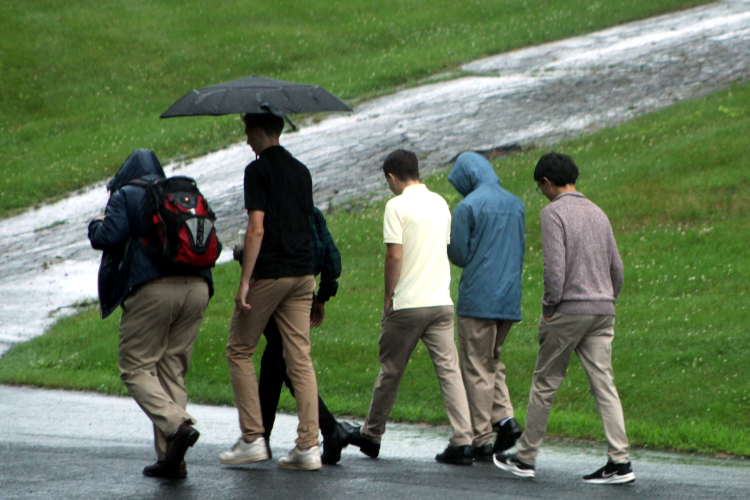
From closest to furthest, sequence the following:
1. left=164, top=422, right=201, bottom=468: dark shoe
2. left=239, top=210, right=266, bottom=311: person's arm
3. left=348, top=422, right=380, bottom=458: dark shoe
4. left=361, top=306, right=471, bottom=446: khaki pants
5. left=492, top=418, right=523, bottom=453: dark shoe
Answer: left=164, top=422, right=201, bottom=468: dark shoe < left=239, top=210, right=266, bottom=311: person's arm < left=361, top=306, right=471, bottom=446: khaki pants < left=348, top=422, right=380, bottom=458: dark shoe < left=492, top=418, right=523, bottom=453: dark shoe

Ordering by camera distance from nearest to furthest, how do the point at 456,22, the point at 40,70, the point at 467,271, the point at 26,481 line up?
the point at 26,481, the point at 467,271, the point at 40,70, the point at 456,22

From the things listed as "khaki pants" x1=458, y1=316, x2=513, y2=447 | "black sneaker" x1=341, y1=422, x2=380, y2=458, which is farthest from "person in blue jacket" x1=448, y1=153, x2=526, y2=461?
"black sneaker" x1=341, y1=422, x2=380, y2=458

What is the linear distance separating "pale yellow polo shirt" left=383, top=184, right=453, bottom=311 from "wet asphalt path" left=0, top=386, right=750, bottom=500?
1080 millimetres

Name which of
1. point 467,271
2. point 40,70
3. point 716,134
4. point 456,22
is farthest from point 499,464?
point 456,22

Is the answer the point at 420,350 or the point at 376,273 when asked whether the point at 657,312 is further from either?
the point at 376,273

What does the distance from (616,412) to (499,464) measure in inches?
32.3

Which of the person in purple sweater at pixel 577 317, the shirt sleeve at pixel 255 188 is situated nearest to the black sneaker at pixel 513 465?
the person in purple sweater at pixel 577 317

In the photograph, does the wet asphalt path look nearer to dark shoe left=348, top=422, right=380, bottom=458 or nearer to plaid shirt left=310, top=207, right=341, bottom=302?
dark shoe left=348, top=422, right=380, bottom=458

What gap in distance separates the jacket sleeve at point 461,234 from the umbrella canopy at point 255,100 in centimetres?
110

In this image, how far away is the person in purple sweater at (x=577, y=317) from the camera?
549 centimetres

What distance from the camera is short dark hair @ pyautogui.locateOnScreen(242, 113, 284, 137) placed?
5523 millimetres

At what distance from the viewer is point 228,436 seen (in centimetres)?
718

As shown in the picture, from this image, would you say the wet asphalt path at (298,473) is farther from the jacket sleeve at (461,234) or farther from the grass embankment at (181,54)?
the grass embankment at (181,54)

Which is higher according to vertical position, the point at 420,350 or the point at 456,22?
the point at 456,22
